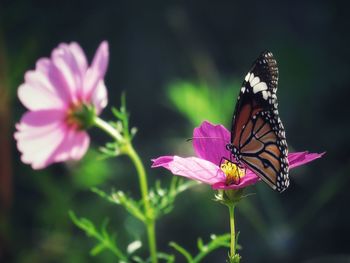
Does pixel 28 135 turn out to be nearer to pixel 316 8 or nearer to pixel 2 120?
pixel 2 120

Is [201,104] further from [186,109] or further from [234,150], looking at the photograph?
[234,150]

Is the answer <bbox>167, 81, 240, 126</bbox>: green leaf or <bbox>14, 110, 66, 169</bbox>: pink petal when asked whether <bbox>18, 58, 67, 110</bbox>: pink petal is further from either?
<bbox>167, 81, 240, 126</bbox>: green leaf

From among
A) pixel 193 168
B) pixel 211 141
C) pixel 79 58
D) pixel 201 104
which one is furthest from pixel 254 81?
pixel 201 104

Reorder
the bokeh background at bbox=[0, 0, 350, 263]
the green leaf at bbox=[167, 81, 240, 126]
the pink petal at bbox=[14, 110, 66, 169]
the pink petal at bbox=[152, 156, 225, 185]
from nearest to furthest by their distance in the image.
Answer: the pink petal at bbox=[152, 156, 225, 185], the pink petal at bbox=[14, 110, 66, 169], the green leaf at bbox=[167, 81, 240, 126], the bokeh background at bbox=[0, 0, 350, 263]

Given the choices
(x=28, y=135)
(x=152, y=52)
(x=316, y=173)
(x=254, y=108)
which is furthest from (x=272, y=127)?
(x=152, y=52)

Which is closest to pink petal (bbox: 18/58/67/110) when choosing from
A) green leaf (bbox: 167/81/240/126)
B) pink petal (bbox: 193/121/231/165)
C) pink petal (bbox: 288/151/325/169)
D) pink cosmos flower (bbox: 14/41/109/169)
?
pink cosmos flower (bbox: 14/41/109/169)

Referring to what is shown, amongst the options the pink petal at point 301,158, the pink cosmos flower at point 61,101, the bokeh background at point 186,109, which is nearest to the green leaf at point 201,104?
the bokeh background at point 186,109

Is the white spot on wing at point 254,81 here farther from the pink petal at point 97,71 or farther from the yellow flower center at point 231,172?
the pink petal at point 97,71
